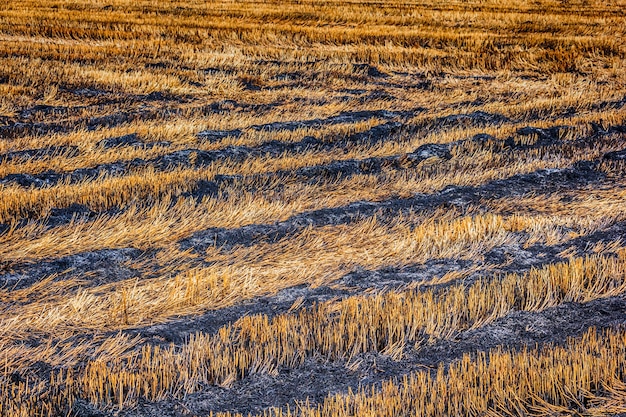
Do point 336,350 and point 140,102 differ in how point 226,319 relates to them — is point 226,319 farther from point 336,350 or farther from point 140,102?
point 140,102

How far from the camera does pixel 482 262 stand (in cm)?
517

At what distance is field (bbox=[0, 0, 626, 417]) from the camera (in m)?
3.51

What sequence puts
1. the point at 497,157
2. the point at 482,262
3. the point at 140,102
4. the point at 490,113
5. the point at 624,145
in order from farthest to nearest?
the point at 140,102
the point at 490,113
the point at 624,145
the point at 497,157
the point at 482,262

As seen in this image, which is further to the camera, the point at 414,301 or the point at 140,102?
the point at 140,102

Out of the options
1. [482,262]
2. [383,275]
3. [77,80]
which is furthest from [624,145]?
[77,80]

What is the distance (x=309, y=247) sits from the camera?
5539mm

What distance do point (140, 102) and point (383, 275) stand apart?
8.03 m

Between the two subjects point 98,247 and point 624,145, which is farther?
point 624,145

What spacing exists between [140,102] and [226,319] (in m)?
8.39

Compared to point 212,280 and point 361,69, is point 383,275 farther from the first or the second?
point 361,69

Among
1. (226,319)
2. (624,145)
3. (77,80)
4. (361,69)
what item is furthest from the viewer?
(361,69)

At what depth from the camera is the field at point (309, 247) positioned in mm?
3514

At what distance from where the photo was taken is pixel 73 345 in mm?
3951

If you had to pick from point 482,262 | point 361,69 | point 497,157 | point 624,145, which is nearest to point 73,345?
point 482,262
